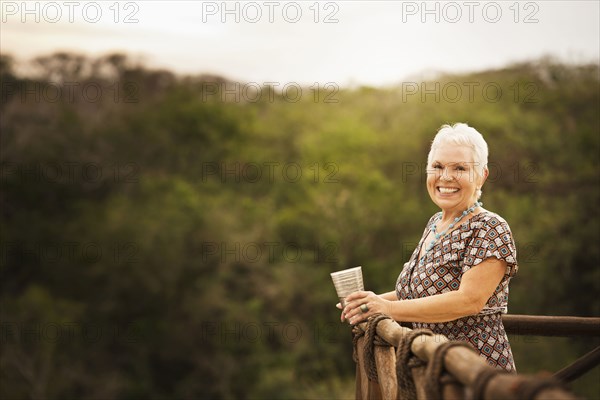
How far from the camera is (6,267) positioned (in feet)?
100

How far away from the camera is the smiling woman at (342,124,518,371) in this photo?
237 centimetres

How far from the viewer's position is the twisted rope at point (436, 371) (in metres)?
1.67

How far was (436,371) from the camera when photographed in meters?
1.68

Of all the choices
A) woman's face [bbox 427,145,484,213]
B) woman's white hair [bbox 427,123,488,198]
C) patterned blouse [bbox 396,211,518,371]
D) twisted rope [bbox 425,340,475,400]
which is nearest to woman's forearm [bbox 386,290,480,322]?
patterned blouse [bbox 396,211,518,371]

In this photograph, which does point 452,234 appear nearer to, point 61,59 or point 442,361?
point 442,361

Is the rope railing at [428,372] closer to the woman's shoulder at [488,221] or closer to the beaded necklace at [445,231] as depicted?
the beaded necklace at [445,231]

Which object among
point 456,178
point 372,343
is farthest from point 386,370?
point 456,178

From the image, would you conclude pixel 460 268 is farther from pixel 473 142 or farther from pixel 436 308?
pixel 473 142

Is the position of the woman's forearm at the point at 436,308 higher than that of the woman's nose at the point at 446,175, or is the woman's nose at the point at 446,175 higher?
the woman's nose at the point at 446,175

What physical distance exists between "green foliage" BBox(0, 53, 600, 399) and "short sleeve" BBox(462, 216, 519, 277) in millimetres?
18795

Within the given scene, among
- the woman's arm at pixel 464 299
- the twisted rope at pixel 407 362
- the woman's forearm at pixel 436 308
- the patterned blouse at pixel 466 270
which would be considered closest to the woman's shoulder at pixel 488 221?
the patterned blouse at pixel 466 270

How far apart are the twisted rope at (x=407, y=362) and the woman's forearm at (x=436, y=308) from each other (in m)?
0.39

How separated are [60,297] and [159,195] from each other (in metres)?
6.74

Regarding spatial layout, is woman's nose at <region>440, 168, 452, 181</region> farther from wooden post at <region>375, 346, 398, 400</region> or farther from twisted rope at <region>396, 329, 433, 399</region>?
twisted rope at <region>396, 329, 433, 399</region>
